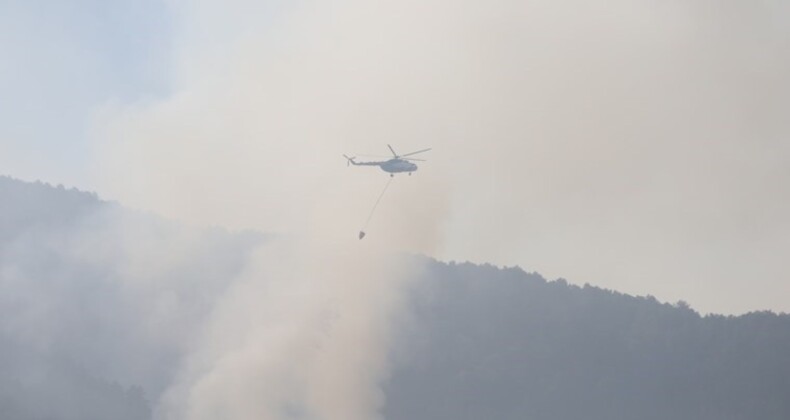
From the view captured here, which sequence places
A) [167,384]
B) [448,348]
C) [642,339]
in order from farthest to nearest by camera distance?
[642,339] < [448,348] < [167,384]

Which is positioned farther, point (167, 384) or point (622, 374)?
point (622, 374)

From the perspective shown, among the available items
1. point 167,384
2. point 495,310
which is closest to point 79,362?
point 167,384

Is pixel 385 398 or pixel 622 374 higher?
pixel 622 374

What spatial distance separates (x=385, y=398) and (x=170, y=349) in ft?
72.8

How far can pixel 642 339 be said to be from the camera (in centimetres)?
18775

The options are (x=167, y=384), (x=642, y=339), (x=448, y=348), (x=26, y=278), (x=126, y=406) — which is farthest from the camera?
(x=642, y=339)

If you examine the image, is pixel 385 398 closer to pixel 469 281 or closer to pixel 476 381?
pixel 476 381

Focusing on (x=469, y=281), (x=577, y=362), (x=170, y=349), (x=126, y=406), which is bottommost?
(x=126, y=406)

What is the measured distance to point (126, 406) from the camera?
13538 cm

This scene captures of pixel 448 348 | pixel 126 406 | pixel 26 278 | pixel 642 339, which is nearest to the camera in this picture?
pixel 126 406

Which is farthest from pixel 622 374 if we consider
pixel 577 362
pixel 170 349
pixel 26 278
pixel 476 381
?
pixel 26 278

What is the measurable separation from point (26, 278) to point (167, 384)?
2365cm

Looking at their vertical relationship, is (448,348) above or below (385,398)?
above

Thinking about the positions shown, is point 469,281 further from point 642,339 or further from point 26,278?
point 26,278
